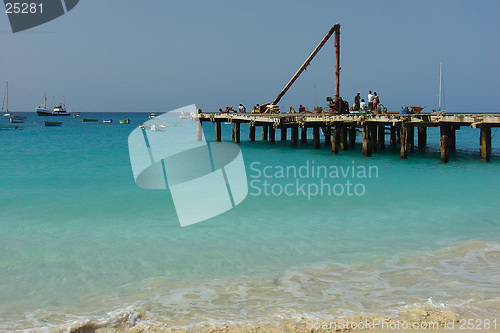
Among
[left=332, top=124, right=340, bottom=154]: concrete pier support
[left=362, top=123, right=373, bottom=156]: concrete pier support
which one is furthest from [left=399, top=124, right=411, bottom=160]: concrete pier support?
[left=332, top=124, right=340, bottom=154]: concrete pier support

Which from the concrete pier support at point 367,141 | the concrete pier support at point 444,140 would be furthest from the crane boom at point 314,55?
the concrete pier support at point 444,140

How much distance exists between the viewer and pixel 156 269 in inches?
273

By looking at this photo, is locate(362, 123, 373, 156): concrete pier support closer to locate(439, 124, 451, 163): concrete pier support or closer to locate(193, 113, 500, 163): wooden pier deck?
locate(193, 113, 500, 163): wooden pier deck

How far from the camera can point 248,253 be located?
25.3 ft

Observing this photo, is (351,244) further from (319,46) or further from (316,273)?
(319,46)

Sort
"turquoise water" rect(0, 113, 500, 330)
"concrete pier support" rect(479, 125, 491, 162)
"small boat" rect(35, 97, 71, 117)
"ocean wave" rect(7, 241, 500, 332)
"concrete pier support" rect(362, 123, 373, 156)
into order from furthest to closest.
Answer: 1. "small boat" rect(35, 97, 71, 117)
2. "concrete pier support" rect(362, 123, 373, 156)
3. "concrete pier support" rect(479, 125, 491, 162)
4. "turquoise water" rect(0, 113, 500, 330)
5. "ocean wave" rect(7, 241, 500, 332)

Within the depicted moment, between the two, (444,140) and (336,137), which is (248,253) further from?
(336,137)

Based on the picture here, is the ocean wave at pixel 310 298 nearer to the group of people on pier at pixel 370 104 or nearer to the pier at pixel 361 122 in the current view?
the pier at pixel 361 122

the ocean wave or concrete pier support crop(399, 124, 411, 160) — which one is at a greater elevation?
concrete pier support crop(399, 124, 411, 160)

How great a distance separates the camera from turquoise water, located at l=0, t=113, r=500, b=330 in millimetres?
5527

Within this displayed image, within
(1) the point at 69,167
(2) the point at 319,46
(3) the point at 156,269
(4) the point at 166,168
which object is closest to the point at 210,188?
(4) the point at 166,168

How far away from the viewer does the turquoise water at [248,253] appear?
5.53 m

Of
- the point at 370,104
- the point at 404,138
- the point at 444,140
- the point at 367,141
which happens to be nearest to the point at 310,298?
the point at 404,138

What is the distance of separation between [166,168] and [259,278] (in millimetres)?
14800
